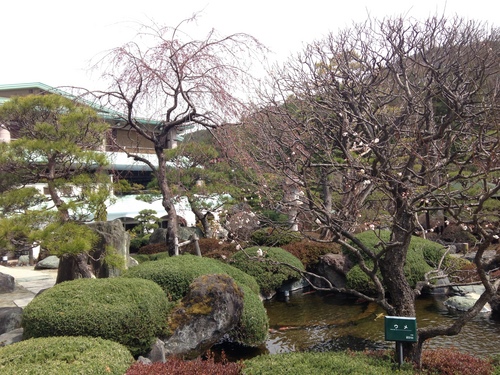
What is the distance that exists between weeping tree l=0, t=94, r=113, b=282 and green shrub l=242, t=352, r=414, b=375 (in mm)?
4212

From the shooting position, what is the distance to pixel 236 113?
345 inches

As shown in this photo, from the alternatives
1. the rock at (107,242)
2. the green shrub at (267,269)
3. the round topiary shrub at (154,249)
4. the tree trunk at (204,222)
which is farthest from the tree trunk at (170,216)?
the round topiary shrub at (154,249)

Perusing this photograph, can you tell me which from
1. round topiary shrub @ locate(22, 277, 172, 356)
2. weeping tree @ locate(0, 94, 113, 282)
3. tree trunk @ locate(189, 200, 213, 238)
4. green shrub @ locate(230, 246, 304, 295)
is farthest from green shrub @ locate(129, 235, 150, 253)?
round topiary shrub @ locate(22, 277, 172, 356)

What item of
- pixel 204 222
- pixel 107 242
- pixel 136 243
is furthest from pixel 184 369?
pixel 136 243

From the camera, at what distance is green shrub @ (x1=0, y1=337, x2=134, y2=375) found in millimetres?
4422

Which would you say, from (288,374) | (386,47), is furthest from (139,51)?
(288,374)

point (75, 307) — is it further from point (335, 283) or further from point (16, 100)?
point (335, 283)

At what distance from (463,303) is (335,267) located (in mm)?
3285

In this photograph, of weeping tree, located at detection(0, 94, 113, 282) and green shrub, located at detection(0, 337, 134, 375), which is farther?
weeping tree, located at detection(0, 94, 113, 282)

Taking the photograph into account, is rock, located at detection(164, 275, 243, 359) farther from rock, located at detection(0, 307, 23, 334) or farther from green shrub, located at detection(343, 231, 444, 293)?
green shrub, located at detection(343, 231, 444, 293)

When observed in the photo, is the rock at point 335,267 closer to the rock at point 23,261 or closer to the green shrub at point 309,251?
the green shrub at point 309,251

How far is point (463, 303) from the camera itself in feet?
31.8

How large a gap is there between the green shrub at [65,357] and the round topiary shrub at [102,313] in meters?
0.29

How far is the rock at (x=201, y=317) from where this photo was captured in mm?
6344
